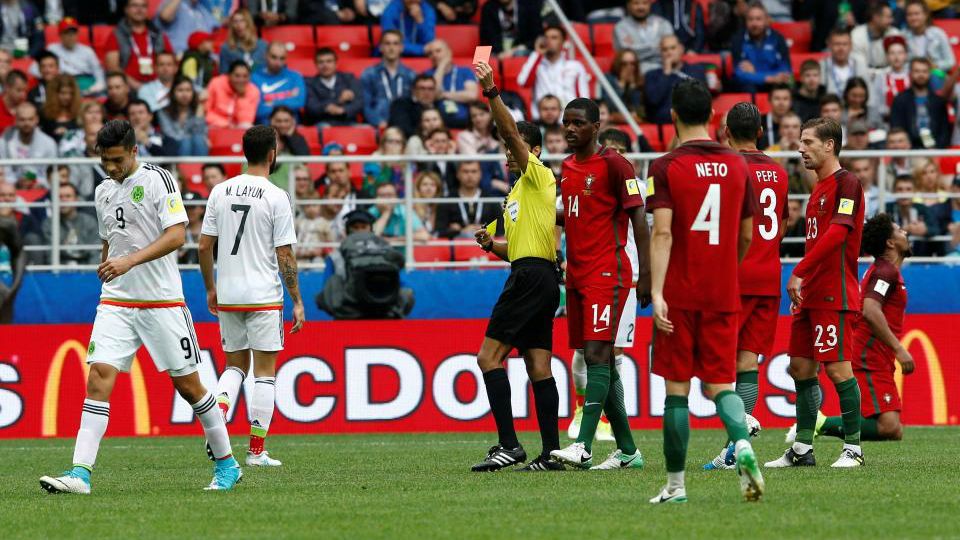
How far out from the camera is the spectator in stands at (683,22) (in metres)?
22.8

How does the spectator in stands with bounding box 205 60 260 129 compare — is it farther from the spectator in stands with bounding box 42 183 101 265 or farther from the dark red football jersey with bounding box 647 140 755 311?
the dark red football jersey with bounding box 647 140 755 311

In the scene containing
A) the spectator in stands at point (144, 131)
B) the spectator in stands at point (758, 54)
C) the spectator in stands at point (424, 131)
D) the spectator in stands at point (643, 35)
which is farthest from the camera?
the spectator in stands at point (643, 35)

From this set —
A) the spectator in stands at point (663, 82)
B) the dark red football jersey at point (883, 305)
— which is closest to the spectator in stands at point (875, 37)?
the spectator in stands at point (663, 82)

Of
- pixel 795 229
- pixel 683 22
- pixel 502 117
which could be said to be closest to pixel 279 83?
pixel 683 22

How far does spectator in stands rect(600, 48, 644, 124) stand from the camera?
68.8ft

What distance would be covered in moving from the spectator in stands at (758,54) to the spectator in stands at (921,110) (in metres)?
1.88

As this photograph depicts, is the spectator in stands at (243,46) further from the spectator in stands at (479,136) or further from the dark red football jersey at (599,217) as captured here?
the dark red football jersey at (599,217)

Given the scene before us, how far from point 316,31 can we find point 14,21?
4.25 m

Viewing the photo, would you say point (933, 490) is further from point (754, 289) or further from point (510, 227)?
point (510, 227)

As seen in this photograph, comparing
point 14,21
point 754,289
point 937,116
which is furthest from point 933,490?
point 14,21

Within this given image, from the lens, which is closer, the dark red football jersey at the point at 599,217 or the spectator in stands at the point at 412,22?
the dark red football jersey at the point at 599,217

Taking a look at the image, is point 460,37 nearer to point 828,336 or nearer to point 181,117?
point 181,117

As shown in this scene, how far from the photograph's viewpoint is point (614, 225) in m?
10.4

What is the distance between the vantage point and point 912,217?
17.5 m
